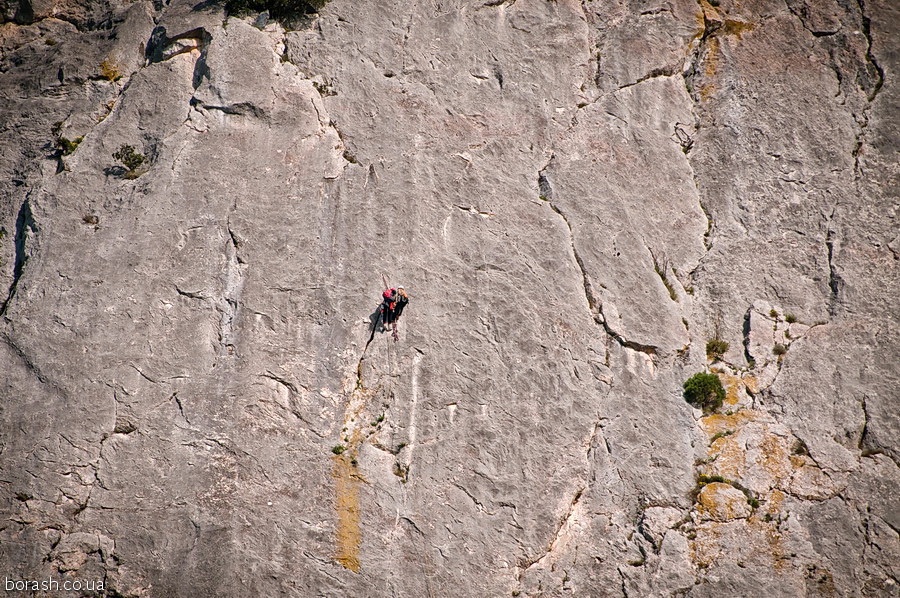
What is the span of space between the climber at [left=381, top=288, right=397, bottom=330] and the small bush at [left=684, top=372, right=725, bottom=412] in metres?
8.36

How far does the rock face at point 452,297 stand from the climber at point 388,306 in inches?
15.6

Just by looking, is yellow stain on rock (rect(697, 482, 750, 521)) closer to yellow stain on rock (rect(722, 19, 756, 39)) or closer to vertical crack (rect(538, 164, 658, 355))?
vertical crack (rect(538, 164, 658, 355))

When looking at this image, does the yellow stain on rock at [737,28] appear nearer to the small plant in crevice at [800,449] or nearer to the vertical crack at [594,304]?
the vertical crack at [594,304]

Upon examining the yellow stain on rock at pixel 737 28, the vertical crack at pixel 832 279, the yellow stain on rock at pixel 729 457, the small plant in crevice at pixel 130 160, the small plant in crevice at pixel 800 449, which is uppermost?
the yellow stain on rock at pixel 737 28

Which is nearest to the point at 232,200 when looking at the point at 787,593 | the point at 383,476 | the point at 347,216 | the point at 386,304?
the point at 347,216

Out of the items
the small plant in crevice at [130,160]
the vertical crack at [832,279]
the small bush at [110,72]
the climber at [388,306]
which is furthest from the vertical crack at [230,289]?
the vertical crack at [832,279]

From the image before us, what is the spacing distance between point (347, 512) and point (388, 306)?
5297 millimetres

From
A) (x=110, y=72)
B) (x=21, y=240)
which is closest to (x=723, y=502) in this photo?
(x=21, y=240)

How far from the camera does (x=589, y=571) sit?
1797 cm

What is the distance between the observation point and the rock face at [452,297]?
57.6 ft

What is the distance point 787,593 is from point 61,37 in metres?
27.1

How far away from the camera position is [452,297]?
777 inches

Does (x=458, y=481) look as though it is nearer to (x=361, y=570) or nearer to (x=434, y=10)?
(x=361, y=570)

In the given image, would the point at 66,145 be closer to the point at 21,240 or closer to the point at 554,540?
the point at 21,240
